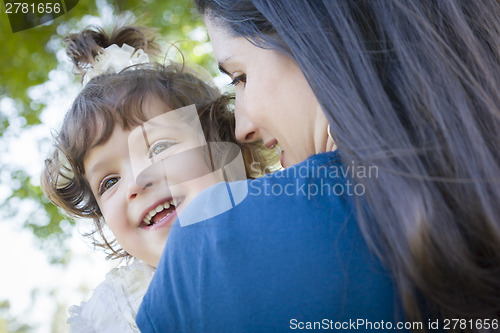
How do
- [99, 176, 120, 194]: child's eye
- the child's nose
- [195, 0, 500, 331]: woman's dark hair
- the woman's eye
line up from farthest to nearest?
1. [99, 176, 120, 194]: child's eye
2. the child's nose
3. the woman's eye
4. [195, 0, 500, 331]: woman's dark hair

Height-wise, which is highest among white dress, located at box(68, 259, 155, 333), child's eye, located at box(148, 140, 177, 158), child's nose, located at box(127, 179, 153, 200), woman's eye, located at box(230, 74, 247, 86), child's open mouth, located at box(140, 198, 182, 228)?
woman's eye, located at box(230, 74, 247, 86)

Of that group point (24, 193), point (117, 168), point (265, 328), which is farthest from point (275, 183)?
point (24, 193)

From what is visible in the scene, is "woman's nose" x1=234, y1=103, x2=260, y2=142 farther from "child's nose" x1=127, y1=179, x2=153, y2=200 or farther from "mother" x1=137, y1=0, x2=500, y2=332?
"mother" x1=137, y1=0, x2=500, y2=332

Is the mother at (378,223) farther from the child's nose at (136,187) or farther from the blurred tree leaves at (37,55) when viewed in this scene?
the blurred tree leaves at (37,55)

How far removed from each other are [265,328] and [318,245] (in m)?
0.20

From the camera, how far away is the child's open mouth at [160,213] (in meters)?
1.90

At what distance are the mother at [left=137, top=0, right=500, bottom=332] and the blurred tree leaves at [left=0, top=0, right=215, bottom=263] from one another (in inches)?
133

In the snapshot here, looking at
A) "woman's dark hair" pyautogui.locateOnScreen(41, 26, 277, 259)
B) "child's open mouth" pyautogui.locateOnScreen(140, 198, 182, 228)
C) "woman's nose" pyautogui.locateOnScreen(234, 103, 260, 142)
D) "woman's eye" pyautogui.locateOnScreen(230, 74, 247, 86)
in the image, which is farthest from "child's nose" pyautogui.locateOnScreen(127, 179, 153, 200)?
"woman's eye" pyautogui.locateOnScreen(230, 74, 247, 86)

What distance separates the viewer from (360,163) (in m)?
1.01

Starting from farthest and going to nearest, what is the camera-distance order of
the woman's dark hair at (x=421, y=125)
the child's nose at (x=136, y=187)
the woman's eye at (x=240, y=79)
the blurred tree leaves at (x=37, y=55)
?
the blurred tree leaves at (x=37, y=55)
the child's nose at (x=136, y=187)
the woman's eye at (x=240, y=79)
the woman's dark hair at (x=421, y=125)

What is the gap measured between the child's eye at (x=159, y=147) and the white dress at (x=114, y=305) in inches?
21.4

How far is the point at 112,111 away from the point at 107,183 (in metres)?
0.30

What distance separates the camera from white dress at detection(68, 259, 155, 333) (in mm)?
1954

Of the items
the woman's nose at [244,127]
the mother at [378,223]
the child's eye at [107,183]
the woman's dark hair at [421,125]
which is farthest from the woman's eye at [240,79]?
the child's eye at [107,183]
